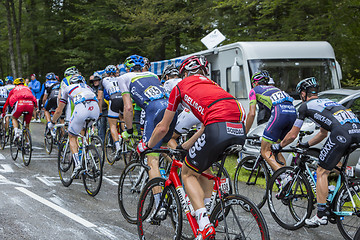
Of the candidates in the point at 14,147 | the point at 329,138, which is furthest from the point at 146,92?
the point at 14,147

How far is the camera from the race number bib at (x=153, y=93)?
271 inches

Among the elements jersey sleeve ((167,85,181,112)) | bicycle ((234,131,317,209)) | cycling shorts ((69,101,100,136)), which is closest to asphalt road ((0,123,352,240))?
bicycle ((234,131,317,209))

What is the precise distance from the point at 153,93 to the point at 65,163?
10.4ft

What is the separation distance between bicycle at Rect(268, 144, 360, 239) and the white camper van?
20.5ft

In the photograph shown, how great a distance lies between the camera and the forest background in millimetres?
15547

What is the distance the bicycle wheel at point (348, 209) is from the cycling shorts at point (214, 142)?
192 centimetres

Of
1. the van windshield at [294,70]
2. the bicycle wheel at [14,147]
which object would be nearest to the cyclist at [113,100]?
the bicycle wheel at [14,147]

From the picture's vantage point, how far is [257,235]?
13.1 feet

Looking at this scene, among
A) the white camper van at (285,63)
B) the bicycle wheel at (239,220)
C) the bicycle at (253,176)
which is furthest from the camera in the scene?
the white camper van at (285,63)

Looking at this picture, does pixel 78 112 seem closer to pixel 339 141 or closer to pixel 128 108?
pixel 128 108

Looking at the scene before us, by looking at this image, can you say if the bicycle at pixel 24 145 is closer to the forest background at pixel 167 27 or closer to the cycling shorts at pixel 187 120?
the cycling shorts at pixel 187 120

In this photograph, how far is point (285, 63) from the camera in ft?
42.3

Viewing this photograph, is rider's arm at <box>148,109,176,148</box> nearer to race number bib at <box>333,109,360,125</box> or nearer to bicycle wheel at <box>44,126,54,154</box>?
race number bib at <box>333,109,360,125</box>

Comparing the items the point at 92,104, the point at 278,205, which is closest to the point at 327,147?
the point at 278,205
